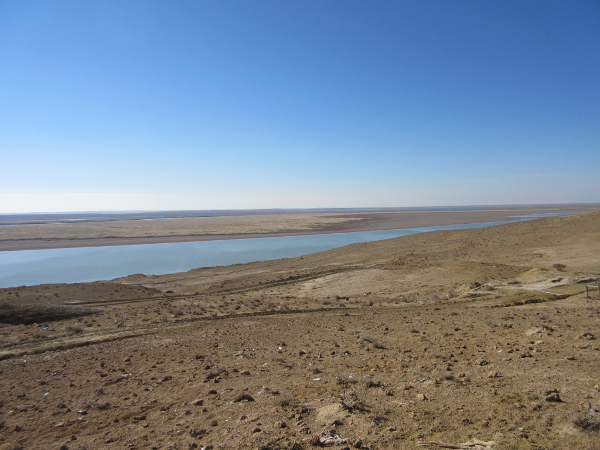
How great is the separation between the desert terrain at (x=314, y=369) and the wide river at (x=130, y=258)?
53.6ft

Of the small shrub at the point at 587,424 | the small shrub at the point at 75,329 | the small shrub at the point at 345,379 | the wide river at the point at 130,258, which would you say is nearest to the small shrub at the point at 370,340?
the small shrub at the point at 345,379

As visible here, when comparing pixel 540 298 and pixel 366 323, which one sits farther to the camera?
pixel 540 298

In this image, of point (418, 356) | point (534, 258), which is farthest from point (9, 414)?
→ point (534, 258)

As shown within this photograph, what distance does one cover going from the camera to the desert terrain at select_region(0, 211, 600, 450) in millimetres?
5438

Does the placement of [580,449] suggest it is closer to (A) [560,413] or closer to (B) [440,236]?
(A) [560,413]

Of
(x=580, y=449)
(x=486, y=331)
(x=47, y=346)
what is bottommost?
(x=47, y=346)

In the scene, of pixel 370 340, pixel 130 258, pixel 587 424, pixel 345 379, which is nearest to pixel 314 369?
pixel 345 379

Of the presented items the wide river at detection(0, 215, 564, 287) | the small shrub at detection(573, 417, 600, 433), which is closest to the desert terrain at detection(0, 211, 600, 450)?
the small shrub at detection(573, 417, 600, 433)

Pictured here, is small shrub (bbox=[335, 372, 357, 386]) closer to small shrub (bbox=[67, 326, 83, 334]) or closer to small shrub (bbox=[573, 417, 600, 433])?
small shrub (bbox=[573, 417, 600, 433])

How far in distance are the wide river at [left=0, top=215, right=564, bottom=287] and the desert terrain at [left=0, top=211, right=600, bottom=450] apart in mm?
16347

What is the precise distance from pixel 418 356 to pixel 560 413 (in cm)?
367

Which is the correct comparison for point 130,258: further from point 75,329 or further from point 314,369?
point 314,369

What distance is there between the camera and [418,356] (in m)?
8.78

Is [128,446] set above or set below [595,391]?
below
